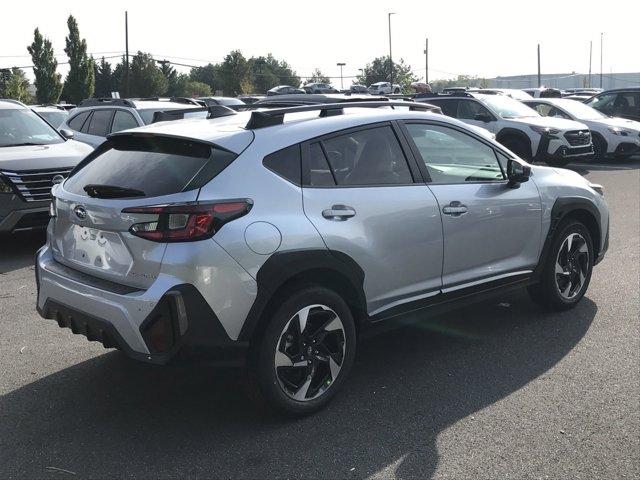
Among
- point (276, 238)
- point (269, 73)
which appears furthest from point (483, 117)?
point (269, 73)

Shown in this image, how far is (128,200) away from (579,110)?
17.6 metres

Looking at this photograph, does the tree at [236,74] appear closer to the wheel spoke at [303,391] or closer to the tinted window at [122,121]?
the tinted window at [122,121]

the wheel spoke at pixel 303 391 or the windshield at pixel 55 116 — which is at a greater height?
the windshield at pixel 55 116

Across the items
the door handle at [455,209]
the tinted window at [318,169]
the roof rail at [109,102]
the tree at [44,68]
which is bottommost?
the door handle at [455,209]

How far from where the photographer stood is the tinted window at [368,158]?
4.20 metres

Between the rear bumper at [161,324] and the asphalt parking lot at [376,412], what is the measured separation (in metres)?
0.49

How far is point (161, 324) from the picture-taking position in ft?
11.3

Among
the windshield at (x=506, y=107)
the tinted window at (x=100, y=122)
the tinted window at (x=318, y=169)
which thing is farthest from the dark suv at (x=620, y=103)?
the tinted window at (x=318, y=169)

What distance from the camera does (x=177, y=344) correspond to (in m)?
3.46

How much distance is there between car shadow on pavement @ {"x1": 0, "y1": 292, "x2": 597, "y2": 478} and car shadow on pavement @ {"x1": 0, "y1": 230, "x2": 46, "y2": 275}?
130 inches

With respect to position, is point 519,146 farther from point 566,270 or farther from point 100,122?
point 566,270

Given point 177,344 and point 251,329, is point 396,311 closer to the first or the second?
point 251,329

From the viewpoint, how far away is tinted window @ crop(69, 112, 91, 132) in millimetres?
12461

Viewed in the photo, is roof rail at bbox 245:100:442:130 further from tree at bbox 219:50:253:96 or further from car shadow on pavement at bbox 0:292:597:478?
tree at bbox 219:50:253:96
